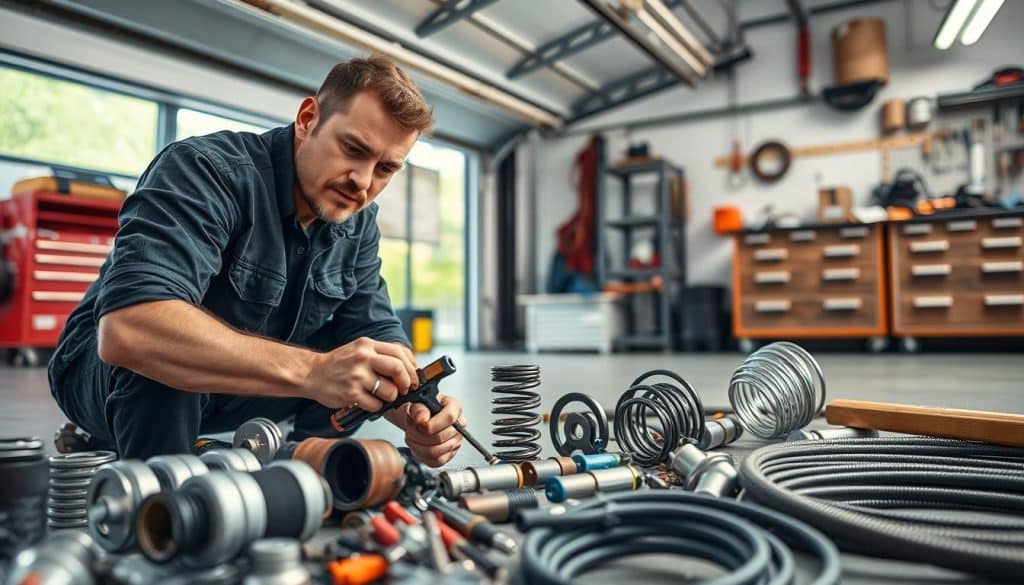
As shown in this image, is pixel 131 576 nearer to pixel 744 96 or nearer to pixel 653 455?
pixel 653 455

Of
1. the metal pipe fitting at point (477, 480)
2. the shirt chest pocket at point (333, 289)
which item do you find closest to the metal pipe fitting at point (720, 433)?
the metal pipe fitting at point (477, 480)

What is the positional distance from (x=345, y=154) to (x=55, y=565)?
852 millimetres

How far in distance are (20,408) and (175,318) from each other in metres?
1.90

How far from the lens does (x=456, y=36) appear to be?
6.09 m

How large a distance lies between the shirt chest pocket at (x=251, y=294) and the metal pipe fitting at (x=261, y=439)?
0.77 feet

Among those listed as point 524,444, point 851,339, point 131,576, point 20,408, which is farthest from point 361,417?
point 851,339

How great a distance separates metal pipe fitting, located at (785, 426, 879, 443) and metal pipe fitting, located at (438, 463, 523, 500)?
641 mm

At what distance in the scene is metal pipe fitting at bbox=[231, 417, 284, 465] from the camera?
1.20m

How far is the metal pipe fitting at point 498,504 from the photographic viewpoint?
982 mm

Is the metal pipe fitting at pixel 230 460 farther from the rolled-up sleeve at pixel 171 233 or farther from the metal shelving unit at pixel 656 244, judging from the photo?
the metal shelving unit at pixel 656 244

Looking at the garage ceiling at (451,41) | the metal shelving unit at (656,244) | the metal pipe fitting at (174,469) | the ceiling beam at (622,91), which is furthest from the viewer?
the ceiling beam at (622,91)

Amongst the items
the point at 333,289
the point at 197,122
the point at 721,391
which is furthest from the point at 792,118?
the point at 333,289

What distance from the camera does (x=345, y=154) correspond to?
1321 mm

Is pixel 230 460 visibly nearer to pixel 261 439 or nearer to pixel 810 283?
pixel 261 439
